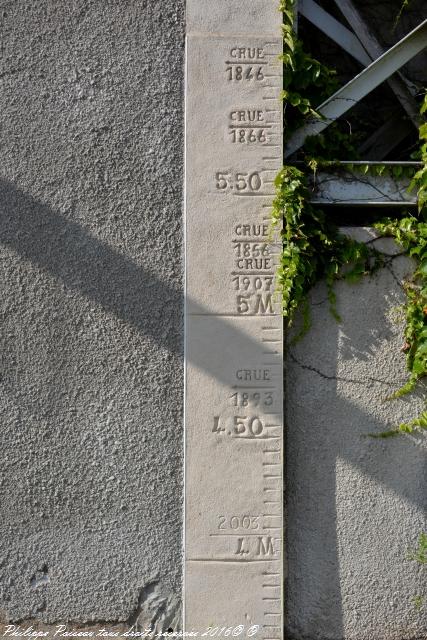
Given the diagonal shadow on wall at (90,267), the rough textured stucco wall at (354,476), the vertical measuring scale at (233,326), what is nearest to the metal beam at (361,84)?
the vertical measuring scale at (233,326)

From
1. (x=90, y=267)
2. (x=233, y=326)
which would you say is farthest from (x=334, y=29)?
(x=90, y=267)

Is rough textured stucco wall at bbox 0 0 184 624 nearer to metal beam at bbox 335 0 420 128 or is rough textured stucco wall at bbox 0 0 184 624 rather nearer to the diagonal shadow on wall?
the diagonal shadow on wall

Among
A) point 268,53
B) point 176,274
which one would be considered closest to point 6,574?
point 176,274

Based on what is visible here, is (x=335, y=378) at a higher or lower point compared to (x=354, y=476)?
higher

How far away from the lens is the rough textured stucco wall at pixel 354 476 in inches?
144

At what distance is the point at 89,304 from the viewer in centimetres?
369

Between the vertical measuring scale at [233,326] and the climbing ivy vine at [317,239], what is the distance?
0.08 meters

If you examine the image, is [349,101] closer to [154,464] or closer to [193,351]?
[193,351]

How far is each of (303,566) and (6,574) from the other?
1.46 meters

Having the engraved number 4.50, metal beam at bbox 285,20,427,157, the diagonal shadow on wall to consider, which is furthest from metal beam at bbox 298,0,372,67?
the engraved number 4.50

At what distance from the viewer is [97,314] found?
3684mm

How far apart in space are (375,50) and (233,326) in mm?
1659

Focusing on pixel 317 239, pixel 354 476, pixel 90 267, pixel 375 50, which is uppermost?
pixel 375 50

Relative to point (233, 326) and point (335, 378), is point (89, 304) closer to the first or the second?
point (233, 326)
